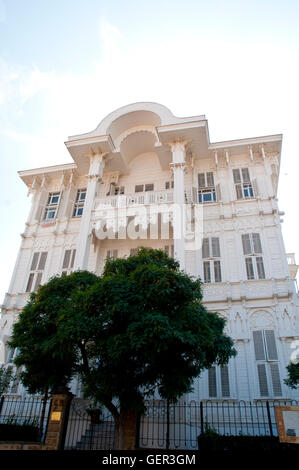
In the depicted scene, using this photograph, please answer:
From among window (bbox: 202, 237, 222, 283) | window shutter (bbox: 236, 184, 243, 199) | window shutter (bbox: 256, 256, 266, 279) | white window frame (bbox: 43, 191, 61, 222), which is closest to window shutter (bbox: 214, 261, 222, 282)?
window (bbox: 202, 237, 222, 283)

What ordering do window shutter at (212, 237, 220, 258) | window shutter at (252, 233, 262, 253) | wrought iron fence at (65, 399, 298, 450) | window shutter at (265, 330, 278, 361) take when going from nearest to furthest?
wrought iron fence at (65, 399, 298, 450), window shutter at (265, 330, 278, 361), window shutter at (252, 233, 262, 253), window shutter at (212, 237, 220, 258)

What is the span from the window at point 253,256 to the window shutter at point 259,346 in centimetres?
243

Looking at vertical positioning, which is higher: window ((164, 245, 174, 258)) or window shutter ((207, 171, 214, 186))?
window shutter ((207, 171, 214, 186))

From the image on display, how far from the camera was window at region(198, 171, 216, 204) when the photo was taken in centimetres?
1734

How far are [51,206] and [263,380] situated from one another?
14068 mm

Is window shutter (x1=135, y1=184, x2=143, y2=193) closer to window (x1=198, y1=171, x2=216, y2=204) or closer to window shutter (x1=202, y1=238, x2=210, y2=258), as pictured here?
window (x1=198, y1=171, x2=216, y2=204)

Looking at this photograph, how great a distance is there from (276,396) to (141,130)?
14.4m

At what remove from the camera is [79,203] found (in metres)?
19.2

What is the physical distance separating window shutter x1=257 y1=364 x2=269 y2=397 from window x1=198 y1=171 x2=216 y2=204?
8200 millimetres

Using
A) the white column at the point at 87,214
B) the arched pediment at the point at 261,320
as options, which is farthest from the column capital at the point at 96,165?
the arched pediment at the point at 261,320
